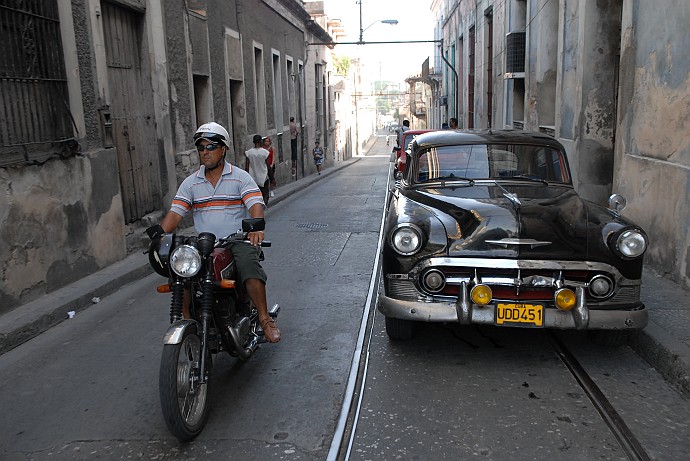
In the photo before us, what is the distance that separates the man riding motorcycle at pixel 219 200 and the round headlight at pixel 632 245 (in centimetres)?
243

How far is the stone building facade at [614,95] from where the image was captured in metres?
6.23

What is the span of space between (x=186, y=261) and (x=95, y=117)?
5030mm

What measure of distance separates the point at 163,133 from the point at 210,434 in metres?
7.60

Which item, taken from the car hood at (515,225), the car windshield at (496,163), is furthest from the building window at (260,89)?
the car hood at (515,225)

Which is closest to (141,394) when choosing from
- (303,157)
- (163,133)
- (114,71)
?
(114,71)

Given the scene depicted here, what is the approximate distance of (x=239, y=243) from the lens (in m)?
4.13

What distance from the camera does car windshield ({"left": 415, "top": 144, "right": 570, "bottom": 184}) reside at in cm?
580

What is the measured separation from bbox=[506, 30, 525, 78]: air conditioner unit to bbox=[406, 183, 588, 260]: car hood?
9.79 m

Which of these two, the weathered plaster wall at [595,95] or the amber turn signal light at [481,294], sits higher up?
the weathered plaster wall at [595,95]

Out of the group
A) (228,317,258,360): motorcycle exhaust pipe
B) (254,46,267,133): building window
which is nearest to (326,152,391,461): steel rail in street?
(228,317,258,360): motorcycle exhaust pipe

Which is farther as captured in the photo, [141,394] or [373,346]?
[373,346]

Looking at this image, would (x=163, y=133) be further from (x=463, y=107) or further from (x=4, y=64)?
(x=463, y=107)

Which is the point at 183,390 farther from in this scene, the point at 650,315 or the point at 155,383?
the point at 650,315

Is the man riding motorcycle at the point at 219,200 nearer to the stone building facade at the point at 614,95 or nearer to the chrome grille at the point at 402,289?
the chrome grille at the point at 402,289
